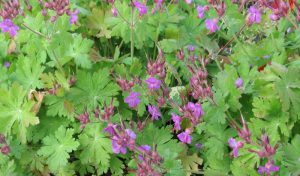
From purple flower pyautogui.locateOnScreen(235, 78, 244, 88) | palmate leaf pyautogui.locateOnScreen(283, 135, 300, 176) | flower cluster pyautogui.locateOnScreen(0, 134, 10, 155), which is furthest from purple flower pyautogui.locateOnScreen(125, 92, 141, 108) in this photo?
palmate leaf pyautogui.locateOnScreen(283, 135, 300, 176)

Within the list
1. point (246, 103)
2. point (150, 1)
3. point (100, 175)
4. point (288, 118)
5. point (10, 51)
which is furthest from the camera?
point (150, 1)

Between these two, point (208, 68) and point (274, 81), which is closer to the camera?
point (274, 81)

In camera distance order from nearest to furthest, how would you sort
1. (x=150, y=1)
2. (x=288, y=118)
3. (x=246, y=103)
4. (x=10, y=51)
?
(x=288, y=118), (x=246, y=103), (x=10, y=51), (x=150, y=1)

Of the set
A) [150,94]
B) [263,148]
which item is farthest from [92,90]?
[263,148]

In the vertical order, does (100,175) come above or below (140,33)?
below

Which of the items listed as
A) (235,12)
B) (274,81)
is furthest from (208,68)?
(274,81)

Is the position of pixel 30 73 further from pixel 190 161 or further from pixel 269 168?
pixel 269 168

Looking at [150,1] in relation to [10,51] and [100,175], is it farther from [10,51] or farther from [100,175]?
[100,175]

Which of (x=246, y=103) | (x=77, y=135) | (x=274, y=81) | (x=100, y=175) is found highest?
(x=274, y=81)
